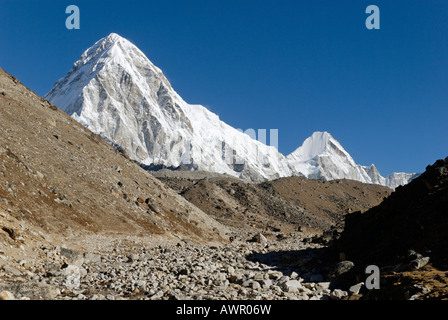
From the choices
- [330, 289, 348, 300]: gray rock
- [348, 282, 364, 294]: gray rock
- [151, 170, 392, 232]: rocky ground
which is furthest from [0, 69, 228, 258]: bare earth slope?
[151, 170, 392, 232]: rocky ground

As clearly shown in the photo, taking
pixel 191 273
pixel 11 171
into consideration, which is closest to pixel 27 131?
pixel 11 171

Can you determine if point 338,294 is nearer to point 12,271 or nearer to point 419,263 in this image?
point 419,263

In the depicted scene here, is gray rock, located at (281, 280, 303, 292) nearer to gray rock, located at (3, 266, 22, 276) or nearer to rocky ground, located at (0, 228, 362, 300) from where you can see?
rocky ground, located at (0, 228, 362, 300)

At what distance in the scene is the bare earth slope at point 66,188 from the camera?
2933 centimetres

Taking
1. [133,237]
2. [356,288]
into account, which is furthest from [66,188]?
[356,288]

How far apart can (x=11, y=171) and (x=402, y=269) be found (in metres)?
30.4

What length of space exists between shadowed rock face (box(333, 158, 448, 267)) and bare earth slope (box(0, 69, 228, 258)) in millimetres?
20270

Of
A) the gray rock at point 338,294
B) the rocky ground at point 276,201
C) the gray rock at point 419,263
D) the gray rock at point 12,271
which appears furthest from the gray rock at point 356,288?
the rocky ground at point 276,201

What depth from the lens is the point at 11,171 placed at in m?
32.5

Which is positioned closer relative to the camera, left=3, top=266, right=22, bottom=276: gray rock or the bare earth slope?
left=3, top=266, right=22, bottom=276: gray rock

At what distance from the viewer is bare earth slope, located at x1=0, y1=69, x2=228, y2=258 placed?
29328mm

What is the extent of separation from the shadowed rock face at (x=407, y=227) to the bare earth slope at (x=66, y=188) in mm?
20270

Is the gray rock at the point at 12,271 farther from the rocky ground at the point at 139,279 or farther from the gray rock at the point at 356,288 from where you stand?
the gray rock at the point at 356,288
